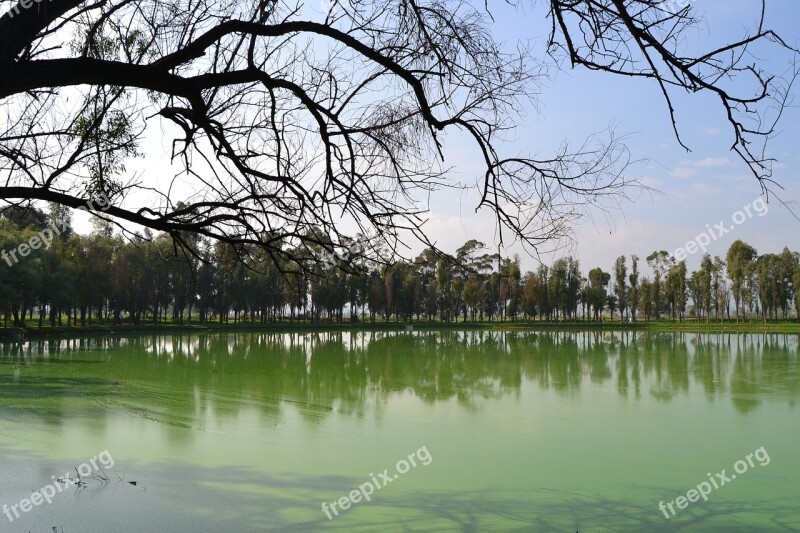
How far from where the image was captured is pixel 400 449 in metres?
5.93

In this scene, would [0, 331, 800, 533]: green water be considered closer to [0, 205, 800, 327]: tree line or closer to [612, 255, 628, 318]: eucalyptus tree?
[0, 205, 800, 327]: tree line

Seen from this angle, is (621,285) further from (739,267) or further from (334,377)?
(334,377)

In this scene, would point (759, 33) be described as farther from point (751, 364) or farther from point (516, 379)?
point (751, 364)

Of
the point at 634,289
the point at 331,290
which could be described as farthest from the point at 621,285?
the point at 331,290

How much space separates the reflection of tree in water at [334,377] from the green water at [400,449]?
3.2 inches

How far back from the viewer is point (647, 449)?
608 centimetres

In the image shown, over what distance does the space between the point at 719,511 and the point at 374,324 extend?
1457 inches

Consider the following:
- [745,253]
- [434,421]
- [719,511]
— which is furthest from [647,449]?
[745,253]

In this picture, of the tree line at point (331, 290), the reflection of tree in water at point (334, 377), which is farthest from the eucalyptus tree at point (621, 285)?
the reflection of tree in water at point (334, 377)

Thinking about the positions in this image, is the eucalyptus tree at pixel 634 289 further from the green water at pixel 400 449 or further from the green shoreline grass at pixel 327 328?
the green water at pixel 400 449

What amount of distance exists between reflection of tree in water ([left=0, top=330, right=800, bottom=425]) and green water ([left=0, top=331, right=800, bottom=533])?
0.08 m

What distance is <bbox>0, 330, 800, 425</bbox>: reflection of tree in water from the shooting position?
8500 mm

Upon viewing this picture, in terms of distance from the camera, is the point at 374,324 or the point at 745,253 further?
the point at 745,253

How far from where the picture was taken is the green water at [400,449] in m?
4.16
